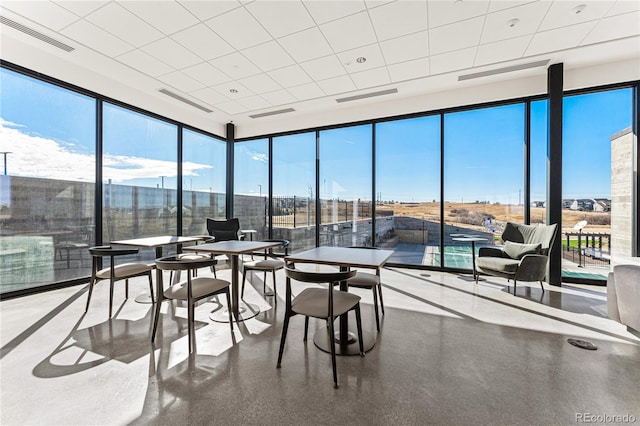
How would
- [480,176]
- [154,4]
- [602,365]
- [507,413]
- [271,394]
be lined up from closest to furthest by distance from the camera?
[507,413] → [271,394] → [602,365] → [154,4] → [480,176]

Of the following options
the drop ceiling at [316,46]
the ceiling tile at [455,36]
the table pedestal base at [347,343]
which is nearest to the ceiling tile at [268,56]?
the drop ceiling at [316,46]

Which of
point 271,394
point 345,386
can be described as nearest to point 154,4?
point 271,394

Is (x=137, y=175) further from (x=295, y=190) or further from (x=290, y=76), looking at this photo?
(x=290, y=76)

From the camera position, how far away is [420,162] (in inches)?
211

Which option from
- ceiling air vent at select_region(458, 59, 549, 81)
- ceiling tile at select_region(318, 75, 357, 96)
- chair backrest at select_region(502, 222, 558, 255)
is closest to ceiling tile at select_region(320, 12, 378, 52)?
ceiling tile at select_region(318, 75, 357, 96)

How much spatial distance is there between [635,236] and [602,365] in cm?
324

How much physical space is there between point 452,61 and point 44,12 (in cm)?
497

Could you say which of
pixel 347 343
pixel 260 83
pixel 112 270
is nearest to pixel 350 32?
pixel 260 83

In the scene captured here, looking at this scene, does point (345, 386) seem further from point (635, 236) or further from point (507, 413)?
point (635, 236)

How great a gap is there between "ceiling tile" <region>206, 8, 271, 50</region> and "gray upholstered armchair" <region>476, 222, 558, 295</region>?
4379mm

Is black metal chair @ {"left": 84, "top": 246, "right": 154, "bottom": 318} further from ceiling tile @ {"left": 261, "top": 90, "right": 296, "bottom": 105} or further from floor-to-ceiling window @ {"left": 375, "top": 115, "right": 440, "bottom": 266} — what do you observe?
floor-to-ceiling window @ {"left": 375, "top": 115, "right": 440, "bottom": 266}

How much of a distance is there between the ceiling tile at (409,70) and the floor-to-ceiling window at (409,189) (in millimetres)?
1132

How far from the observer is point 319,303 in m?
2.13

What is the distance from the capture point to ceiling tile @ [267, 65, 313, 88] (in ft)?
13.7
